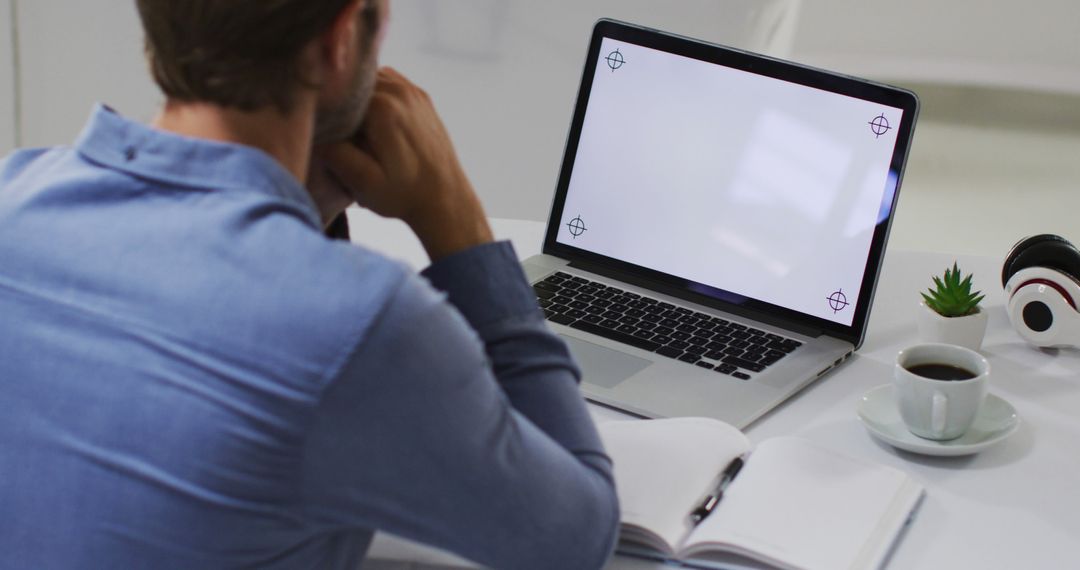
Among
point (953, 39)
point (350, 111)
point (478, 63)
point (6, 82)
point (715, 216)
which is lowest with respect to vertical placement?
point (6, 82)

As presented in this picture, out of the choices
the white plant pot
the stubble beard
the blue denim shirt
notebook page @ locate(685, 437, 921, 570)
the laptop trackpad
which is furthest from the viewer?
the white plant pot

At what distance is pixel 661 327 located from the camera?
4.51 ft

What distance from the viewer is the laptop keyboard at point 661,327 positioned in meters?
1.31

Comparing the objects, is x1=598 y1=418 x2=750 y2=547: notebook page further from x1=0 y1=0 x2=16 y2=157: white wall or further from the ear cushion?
x1=0 y1=0 x2=16 y2=157: white wall

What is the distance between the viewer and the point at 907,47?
422cm

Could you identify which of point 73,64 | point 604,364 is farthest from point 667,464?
point 73,64

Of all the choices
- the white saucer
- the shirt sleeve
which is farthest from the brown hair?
the white saucer

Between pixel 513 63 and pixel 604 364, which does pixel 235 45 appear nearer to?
pixel 604 364

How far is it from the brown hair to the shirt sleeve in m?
0.17

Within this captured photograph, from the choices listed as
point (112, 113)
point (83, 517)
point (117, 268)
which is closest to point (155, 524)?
point (83, 517)

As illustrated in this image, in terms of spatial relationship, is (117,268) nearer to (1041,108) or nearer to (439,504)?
(439,504)

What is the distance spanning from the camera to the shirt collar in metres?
0.73

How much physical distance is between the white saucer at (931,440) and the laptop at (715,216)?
9 cm

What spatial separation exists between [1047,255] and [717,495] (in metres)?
0.60
